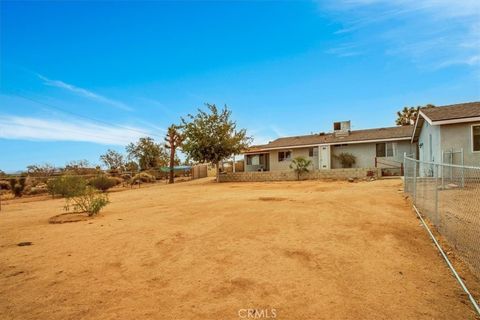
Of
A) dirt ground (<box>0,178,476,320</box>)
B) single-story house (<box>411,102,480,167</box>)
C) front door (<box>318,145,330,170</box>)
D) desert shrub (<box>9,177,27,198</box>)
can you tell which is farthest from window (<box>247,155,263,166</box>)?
dirt ground (<box>0,178,476,320</box>)

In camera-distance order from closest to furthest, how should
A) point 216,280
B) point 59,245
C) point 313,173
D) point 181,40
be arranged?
point 216,280, point 59,245, point 181,40, point 313,173

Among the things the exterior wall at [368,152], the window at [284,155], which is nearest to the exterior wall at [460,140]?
the exterior wall at [368,152]

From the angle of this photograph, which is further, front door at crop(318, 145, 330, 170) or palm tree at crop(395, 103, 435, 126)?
palm tree at crop(395, 103, 435, 126)

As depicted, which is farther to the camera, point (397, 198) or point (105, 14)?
point (105, 14)

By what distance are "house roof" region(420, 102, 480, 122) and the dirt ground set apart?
25.9ft

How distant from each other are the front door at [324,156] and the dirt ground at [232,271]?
19.2m

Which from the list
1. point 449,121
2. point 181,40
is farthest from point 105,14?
point 449,121

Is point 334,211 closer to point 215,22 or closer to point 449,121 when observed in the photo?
point 449,121

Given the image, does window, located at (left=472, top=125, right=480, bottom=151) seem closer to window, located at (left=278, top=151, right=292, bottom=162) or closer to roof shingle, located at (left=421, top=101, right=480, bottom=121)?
roof shingle, located at (left=421, top=101, right=480, bottom=121)

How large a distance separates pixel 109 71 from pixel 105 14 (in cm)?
1058

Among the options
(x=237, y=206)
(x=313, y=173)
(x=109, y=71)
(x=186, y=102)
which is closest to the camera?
(x=237, y=206)

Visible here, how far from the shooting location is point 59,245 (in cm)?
Result: 623

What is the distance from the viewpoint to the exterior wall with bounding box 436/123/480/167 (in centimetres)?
1286

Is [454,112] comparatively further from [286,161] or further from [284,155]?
[284,155]
